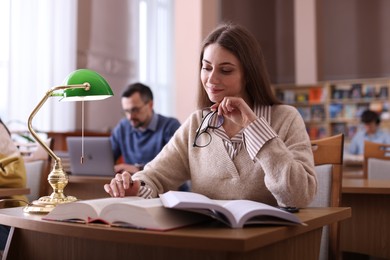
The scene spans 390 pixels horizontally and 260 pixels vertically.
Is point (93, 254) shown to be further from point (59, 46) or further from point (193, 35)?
point (193, 35)

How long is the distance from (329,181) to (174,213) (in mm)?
1003

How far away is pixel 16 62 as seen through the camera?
5.38 metres

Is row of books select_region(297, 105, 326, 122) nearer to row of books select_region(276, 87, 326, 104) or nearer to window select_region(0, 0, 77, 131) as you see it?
row of books select_region(276, 87, 326, 104)

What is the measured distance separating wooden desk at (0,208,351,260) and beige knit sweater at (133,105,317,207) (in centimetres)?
12

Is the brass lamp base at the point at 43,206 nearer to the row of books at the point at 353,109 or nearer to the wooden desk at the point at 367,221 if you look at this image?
the wooden desk at the point at 367,221

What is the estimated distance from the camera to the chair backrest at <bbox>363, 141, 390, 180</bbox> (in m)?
3.31

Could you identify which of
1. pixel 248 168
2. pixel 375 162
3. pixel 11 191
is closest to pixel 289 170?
pixel 248 168

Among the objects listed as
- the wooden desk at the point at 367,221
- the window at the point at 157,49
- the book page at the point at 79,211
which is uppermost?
the window at the point at 157,49

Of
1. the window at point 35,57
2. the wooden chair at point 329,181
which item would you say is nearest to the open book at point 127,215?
the wooden chair at point 329,181

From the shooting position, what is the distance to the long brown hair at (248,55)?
1880 millimetres

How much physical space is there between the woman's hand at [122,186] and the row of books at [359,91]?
26.0ft

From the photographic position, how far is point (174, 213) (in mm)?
1229

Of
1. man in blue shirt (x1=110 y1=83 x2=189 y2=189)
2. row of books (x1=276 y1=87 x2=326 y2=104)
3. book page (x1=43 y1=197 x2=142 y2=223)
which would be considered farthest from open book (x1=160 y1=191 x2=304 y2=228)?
row of books (x1=276 y1=87 x2=326 y2=104)

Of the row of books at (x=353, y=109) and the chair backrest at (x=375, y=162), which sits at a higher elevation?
the row of books at (x=353, y=109)
